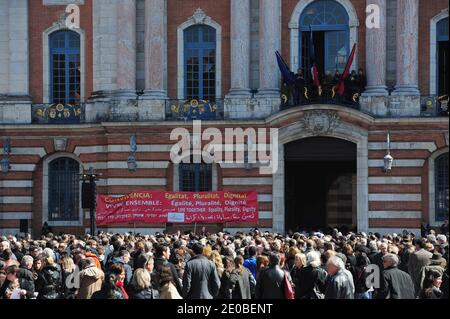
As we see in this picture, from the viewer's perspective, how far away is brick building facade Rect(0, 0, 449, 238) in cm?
4588

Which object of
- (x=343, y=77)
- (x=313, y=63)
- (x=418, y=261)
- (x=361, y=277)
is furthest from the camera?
(x=313, y=63)

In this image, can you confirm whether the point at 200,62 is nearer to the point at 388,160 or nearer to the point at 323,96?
the point at 323,96

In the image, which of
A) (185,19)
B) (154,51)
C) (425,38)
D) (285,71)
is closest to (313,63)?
(285,71)

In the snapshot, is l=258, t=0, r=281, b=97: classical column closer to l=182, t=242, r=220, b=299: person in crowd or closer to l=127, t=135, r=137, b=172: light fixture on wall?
l=127, t=135, r=137, b=172: light fixture on wall

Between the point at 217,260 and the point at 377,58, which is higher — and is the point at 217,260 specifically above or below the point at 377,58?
below

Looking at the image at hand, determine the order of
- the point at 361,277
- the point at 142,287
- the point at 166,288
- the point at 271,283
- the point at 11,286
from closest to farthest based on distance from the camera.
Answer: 1. the point at 166,288
2. the point at 142,287
3. the point at 11,286
4. the point at 271,283
5. the point at 361,277

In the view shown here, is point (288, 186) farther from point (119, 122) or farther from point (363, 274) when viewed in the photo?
point (363, 274)

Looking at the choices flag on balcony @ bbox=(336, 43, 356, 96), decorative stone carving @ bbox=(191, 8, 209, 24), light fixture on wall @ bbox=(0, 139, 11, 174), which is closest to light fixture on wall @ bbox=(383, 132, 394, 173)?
flag on balcony @ bbox=(336, 43, 356, 96)

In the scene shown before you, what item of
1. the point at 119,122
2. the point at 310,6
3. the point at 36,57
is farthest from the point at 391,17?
the point at 36,57

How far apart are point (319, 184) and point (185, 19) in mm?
10234

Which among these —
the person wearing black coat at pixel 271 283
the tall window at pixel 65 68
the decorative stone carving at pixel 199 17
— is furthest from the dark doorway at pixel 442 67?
the person wearing black coat at pixel 271 283

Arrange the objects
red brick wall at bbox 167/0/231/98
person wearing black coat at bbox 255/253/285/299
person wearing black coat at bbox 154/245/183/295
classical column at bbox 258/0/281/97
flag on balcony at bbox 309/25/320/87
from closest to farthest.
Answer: person wearing black coat at bbox 255/253/285/299, person wearing black coat at bbox 154/245/183/295, flag on balcony at bbox 309/25/320/87, classical column at bbox 258/0/281/97, red brick wall at bbox 167/0/231/98

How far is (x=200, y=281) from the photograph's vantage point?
20.6 metres

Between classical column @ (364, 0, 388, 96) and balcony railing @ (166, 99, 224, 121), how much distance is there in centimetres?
592
